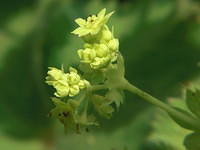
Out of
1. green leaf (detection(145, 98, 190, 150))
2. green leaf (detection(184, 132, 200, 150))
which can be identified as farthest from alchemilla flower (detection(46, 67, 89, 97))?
green leaf (detection(145, 98, 190, 150))

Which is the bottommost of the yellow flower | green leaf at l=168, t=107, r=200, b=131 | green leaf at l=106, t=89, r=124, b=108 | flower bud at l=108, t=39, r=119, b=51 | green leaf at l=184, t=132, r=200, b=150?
green leaf at l=184, t=132, r=200, b=150

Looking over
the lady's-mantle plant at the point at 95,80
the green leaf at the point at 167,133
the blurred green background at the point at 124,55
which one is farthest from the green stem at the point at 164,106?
the blurred green background at the point at 124,55

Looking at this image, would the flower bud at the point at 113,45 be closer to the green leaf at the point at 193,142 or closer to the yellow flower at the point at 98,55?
the yellow flower at the point at 98,55

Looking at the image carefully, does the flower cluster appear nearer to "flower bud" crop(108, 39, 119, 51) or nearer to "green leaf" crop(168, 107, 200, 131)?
"flower bud" crop(108, 39, 119, 51)

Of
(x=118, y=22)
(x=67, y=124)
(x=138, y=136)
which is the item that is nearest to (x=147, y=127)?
(x=138, y=136)

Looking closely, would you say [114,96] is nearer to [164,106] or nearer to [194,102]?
[164,106]

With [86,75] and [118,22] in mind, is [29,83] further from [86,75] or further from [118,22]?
[86,75]

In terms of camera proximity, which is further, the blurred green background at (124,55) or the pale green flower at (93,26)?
the blurred green background at (124,55)

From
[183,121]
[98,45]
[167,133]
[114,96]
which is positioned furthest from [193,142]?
[167,133]
